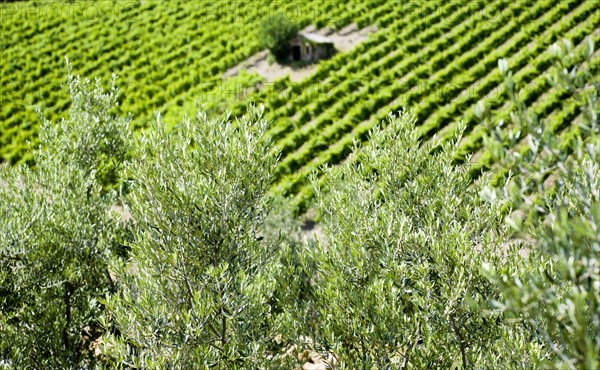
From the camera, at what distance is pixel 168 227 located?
957 centimetres

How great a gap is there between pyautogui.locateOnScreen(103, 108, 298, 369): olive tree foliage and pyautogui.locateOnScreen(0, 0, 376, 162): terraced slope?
60.6 ft

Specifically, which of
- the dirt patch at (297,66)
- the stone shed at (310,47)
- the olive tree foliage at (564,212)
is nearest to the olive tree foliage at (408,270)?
the olive tree foliage at (564,212)

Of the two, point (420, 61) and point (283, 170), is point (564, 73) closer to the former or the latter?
point (283, 170)

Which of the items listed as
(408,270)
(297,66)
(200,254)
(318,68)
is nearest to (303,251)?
(408,270)

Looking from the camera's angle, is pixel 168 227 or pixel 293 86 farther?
pixel 293 86

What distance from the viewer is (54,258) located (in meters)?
11.6

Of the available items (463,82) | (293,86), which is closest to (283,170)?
(293,86)

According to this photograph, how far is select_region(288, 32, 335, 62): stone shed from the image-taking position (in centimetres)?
3170

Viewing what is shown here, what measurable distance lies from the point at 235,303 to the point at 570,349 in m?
4.47

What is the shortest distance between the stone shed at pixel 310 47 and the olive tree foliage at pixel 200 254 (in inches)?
877

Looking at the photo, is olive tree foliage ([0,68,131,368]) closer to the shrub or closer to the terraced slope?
the terraced slope

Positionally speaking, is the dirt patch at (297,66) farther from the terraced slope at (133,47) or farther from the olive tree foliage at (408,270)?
the olive tree foliage at (408,270)

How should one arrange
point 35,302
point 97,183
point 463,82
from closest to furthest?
point 35,302 < point 97,183 < point 463,82

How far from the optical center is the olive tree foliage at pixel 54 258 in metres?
11.3
